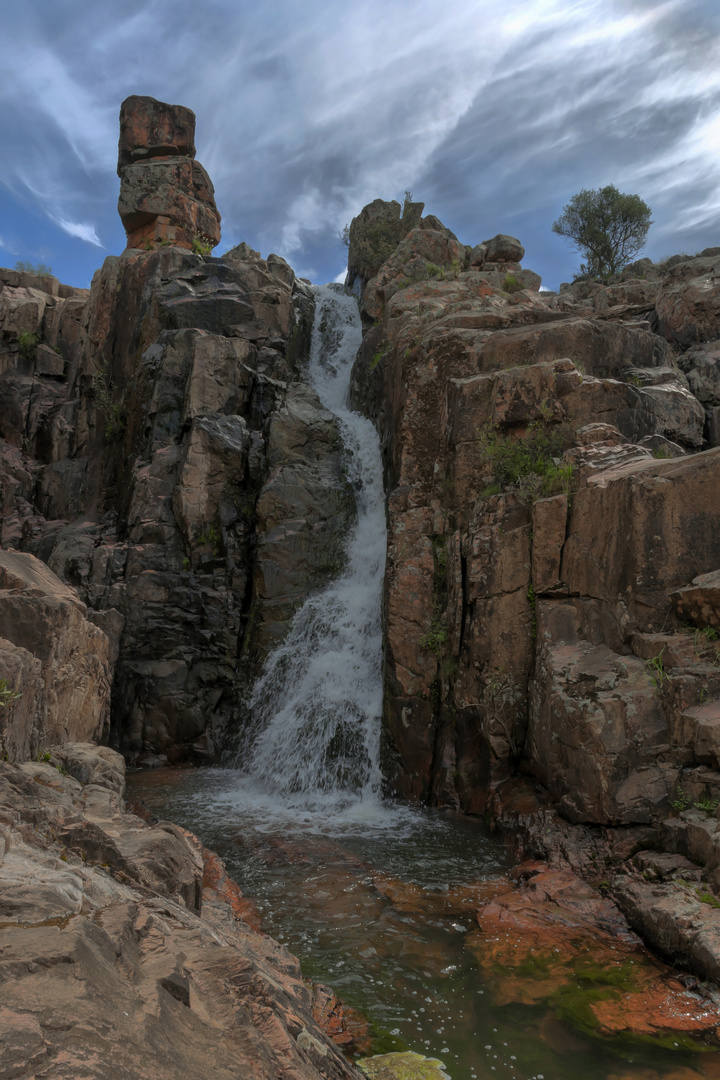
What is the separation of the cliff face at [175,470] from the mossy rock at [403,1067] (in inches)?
417

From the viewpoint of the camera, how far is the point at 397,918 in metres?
7.04

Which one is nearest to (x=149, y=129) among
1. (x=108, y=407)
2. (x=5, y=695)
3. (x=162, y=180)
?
(x=162, y=180)

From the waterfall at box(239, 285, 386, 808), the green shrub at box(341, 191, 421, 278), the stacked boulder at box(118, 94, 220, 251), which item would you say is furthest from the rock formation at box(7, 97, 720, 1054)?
the green shrub at box(341, 191, 421, 278)

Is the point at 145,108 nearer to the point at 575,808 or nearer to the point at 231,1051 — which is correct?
the point at 575,808

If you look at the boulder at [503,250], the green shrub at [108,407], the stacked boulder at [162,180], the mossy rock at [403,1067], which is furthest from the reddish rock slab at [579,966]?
the stacked boulder at [162,180]

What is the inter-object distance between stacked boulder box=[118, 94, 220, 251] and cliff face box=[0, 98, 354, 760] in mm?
3081

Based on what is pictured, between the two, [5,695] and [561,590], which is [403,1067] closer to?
[5,695]

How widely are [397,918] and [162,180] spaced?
26.7 meters

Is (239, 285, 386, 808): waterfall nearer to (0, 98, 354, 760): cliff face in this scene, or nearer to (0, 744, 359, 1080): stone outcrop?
(0, 98, 354, 760): cliff face

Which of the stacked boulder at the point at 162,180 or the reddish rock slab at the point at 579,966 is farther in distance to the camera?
the stacked boulder at the point at 162,180

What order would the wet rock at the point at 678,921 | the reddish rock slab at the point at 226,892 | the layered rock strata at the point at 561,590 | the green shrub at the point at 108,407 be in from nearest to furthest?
the wet rock at the point at 678,921 → the reddish rock slab at the point at 226,892 → the layered rock strata at the point at 561,590 → the green shrub at the point at 108,407

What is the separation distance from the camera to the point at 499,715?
10047 millimetres

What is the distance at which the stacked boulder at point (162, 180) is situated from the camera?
24.8m

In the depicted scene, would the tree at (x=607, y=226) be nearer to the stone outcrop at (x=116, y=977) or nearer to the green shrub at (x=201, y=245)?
the green shrub at (x=201, y=245)
